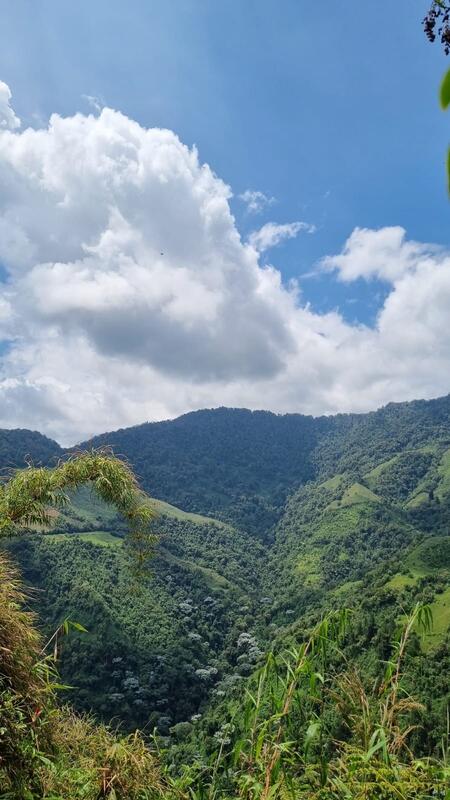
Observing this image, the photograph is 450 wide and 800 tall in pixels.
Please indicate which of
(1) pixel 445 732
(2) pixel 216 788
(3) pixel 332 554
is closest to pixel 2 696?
(2) pixel 216 788

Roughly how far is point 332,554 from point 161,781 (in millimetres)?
147909

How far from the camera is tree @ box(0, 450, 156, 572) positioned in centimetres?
432

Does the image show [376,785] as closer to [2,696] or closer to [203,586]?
[2,696]

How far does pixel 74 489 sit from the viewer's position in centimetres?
473

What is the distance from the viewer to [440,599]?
70875 millimetres

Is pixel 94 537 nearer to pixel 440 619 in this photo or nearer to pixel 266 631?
pixel 266 631

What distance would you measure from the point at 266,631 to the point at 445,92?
11393cm

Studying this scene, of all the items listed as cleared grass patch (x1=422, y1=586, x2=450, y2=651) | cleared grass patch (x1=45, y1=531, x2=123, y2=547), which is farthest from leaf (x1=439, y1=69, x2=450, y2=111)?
cleared grass patch (x1=45, y1=531, x2=123, y2=547)

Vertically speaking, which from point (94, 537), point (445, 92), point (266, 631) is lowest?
point (266, 631)

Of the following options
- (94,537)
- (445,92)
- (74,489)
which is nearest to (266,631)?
(94,537)

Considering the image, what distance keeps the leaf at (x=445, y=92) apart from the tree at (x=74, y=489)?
13.5 ft

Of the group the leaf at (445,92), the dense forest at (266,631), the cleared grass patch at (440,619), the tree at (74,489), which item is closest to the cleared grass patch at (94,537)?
the dense forest at (266,631)

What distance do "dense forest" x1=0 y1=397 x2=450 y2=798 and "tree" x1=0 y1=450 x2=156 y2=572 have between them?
0.58ft

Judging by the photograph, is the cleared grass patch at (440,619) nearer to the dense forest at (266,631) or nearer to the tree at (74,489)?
the dense forest at (266,631)
